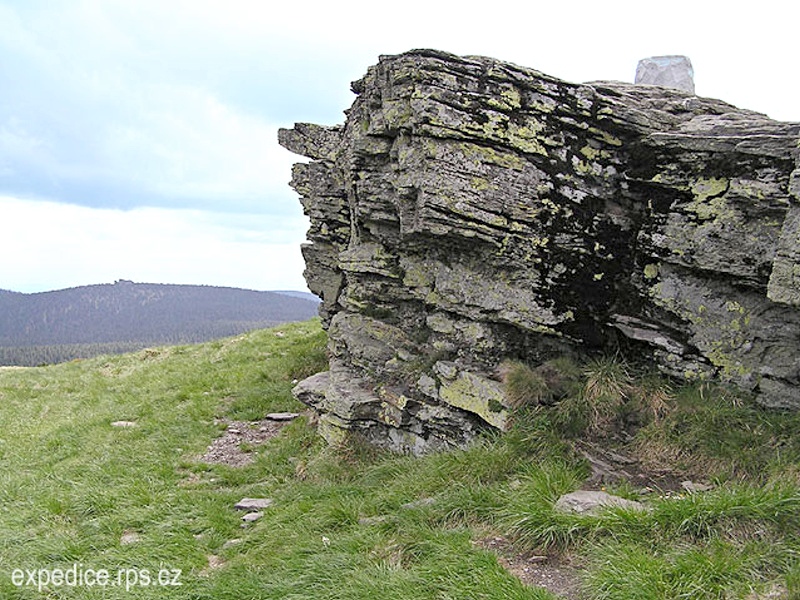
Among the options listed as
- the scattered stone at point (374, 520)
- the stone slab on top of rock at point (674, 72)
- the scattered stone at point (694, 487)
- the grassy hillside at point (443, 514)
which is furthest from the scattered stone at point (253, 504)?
the stone slab on top of rock at point (674, 72)

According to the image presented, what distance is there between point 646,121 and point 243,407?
Answer: 13820mm

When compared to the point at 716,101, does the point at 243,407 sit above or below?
below

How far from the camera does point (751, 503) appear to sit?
6.72 meters

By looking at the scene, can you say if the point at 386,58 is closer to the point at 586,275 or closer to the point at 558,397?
the point at 586,275

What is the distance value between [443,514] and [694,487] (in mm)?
3646

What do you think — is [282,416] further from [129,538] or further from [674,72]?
[674,72]

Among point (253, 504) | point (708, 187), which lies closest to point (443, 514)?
point (253, 504)

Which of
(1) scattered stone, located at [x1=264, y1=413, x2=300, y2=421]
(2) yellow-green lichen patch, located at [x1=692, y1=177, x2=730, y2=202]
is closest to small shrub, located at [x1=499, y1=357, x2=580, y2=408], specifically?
(2) yellow-green lichen patch, located at [x1=692, y1=177, x2=730, y2=202]

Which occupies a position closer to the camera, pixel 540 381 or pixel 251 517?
pixel 540 381

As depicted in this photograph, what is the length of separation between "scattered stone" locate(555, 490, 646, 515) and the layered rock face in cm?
223

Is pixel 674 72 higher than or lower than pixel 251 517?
higher

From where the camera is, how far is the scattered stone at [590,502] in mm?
7336

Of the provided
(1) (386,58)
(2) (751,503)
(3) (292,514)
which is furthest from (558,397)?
(1) (386,58)

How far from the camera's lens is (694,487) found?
25.7 feet
